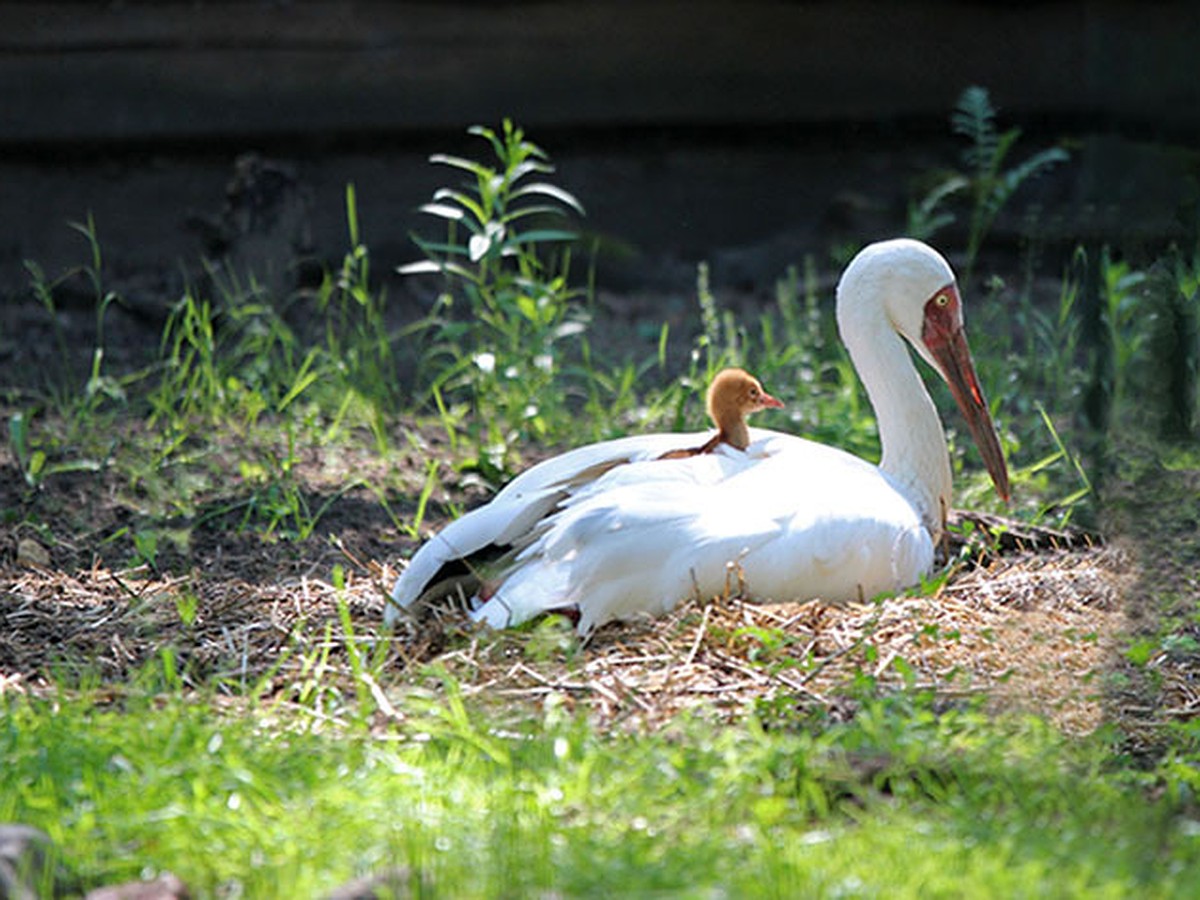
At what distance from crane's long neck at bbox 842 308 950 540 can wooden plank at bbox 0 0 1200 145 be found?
261 cm

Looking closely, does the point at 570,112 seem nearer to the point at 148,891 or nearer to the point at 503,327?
the point at 503,327

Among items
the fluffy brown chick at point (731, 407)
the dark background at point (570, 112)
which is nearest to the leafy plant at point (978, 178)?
the dark background at point (570, 112)

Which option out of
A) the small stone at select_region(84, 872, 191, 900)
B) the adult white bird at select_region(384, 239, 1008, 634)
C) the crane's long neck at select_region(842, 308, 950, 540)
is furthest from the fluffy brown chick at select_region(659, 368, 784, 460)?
the small stone at select_region(84, 872, 191, 900)

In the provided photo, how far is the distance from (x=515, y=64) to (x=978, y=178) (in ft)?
6.42

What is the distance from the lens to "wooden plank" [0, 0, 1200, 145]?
7.28m

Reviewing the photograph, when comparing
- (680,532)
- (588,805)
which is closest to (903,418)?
(680,532)

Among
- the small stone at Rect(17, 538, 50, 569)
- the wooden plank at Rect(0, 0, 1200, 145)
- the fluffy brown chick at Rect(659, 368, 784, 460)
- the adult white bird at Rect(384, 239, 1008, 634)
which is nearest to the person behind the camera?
the adult white bird at Rect(384, 239, 1008, 634)

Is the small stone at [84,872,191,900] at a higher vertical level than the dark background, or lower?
lower

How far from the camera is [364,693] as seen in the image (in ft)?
11.6

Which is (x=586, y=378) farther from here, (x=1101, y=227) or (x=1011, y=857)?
(x=1011, y=857)

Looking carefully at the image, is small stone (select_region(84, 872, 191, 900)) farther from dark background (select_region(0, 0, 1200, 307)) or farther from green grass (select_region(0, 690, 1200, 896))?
dark background (select_region(0, 0, 1200, 307))

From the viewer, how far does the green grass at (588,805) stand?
2.70 metres

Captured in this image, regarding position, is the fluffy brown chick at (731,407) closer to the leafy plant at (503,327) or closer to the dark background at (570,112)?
the leafy plant at (503,327)

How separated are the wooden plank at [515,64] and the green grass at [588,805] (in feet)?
14.3
